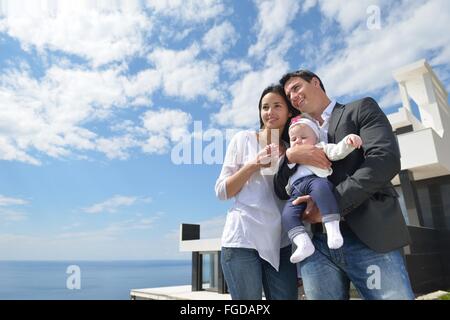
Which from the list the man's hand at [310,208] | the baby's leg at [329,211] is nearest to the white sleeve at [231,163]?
the man's hand at [310,208]

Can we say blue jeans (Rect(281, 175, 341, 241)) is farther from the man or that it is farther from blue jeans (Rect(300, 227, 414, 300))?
blue jeans (Rect(300, 227, 414, 300))

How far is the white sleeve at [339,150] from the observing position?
59.4 inches

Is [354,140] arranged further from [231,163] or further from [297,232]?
[231,163]

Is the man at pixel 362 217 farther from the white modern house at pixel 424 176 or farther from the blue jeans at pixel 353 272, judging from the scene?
the white modern house at pixel 424 176

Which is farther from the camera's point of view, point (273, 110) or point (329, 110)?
point (273, 110)

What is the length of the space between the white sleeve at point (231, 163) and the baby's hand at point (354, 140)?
0.73 metres

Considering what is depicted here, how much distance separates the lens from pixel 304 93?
1835 mm

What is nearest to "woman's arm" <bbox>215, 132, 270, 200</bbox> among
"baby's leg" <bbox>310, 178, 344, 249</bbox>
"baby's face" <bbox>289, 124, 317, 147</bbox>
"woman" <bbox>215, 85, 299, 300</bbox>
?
"woman" <bbox>215, 85, 299, 300</bbox>

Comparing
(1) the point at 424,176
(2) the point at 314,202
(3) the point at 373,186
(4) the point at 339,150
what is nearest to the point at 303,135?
(4) the point at 339,150

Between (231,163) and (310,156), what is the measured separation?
0.55 metres

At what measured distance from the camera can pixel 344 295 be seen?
1523 millimetres
